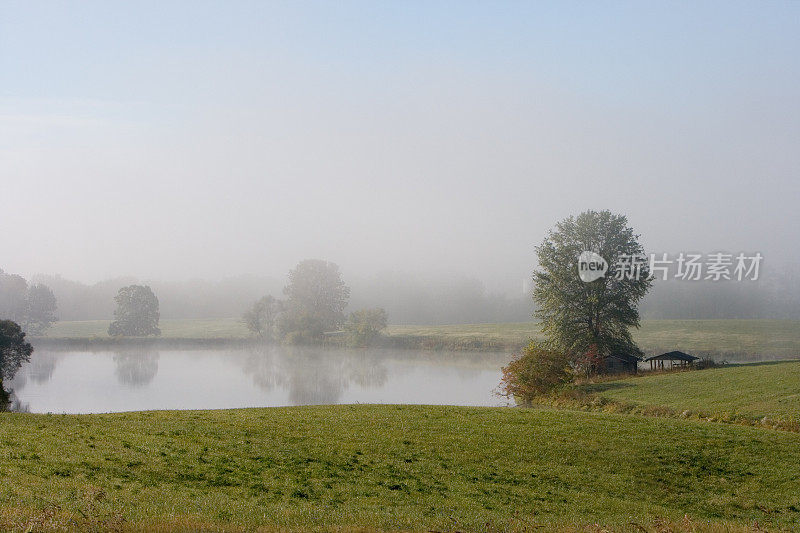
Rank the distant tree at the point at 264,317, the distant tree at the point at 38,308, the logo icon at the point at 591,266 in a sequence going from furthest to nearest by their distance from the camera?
the distant tree at the point at 264,317
the distant tree at the point at 38,308
the logo icon at the point at 591,266

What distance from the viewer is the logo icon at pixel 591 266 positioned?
72625mm

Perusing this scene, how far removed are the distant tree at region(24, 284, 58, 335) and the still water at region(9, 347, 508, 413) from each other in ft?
64.1

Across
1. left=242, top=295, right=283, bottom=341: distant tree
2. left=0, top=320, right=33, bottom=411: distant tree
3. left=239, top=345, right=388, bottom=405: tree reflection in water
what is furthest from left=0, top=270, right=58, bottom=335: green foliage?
left=0, top=320, right=33, bottom=411: distant tree

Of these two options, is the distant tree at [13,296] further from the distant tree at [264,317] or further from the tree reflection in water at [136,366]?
the distant tree at [264,317]

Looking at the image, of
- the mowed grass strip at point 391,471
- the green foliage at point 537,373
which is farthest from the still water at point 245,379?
the mowed grass strip at point 391,471

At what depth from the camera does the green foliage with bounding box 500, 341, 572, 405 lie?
201ft

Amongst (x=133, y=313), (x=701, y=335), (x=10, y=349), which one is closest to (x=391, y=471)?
(x=10, y=349)

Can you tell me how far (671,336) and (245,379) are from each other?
79418mm

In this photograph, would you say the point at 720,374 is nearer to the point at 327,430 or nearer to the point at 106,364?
the point at 327,430

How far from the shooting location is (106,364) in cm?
9656

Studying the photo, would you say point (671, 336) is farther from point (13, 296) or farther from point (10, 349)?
point (13, 296)

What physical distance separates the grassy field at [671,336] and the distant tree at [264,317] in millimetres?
4152

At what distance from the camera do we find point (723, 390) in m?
51.0

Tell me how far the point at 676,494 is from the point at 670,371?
49.3 metres
